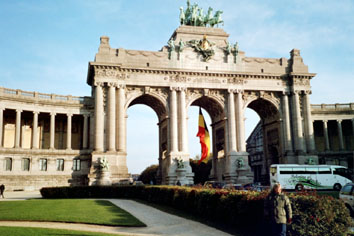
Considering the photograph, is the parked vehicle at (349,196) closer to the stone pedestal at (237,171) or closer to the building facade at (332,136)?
the stone pedestal at (237,171)

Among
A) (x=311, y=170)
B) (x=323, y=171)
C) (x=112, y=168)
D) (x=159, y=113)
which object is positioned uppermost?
(x=159, y=113)

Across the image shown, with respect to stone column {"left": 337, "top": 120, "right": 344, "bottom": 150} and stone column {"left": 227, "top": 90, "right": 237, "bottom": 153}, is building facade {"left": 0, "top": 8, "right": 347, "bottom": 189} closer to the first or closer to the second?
stone column {"left": 227, "top": 90, "right": 237, "bottom": 153}

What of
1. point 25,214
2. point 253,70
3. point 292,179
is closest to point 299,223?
point 25,214

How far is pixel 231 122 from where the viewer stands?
6272 centimetres

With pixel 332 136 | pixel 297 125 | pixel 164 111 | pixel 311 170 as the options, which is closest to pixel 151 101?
pixel 164 111

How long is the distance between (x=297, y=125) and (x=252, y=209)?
4906 cm

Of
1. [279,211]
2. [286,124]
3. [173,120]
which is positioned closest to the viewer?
[279,211]

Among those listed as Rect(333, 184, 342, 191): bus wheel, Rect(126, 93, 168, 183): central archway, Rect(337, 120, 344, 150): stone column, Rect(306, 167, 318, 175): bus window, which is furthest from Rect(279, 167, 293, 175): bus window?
Rect(337, 120, 344, 150): stone column

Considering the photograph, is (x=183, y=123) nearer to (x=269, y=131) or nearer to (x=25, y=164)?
(x=269, y=131)

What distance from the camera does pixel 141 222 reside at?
886 inches

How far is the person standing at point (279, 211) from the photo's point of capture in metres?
14.2

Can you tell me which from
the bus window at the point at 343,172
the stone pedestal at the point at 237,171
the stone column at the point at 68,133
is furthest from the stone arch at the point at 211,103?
the bus window at the point at 343,172

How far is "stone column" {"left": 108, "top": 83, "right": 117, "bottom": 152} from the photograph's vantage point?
57.5 metres

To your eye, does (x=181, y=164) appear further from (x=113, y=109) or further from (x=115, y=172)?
(x=113, y=109)
